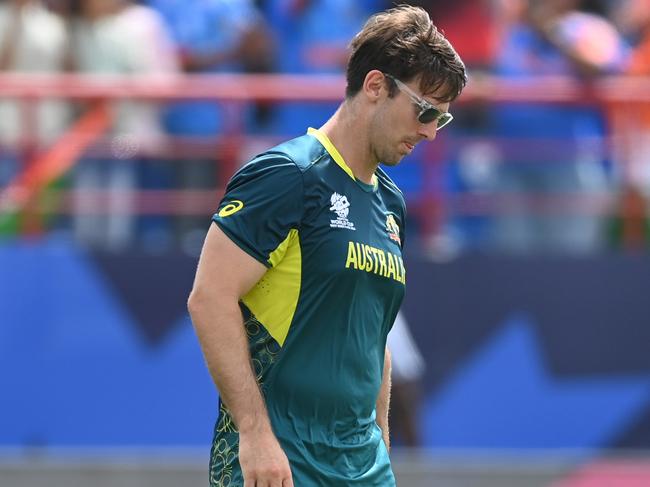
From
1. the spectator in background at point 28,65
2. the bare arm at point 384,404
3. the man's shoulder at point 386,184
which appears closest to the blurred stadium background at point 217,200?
the spectator in background at point 28,65

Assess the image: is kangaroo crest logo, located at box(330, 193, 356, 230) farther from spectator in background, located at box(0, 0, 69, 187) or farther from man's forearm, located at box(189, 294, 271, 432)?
spectator in background, located at box(0, 0, 69, 187)

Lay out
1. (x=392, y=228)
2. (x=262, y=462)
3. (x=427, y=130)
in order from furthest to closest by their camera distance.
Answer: (x=392, y=228) → (x=427, y=130) → (x=262, y=462)

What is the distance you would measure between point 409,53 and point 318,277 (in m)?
0.70

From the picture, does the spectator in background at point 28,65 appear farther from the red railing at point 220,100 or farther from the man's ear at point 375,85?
the man's ear at point 375,85

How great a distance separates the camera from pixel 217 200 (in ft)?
30.5

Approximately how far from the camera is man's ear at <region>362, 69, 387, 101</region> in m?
4.35

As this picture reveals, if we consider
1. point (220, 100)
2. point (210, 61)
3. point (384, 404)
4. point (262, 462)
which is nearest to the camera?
point (262, 462)

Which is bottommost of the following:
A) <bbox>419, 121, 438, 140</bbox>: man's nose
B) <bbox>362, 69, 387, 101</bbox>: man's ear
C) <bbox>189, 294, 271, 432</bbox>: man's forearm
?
<bbox>189, 294, 271, 432</bbox>: man's forearm

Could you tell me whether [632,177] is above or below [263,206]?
below

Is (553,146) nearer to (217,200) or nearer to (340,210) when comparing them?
(217,200)

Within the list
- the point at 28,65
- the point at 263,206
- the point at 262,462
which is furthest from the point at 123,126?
the point at 262,462

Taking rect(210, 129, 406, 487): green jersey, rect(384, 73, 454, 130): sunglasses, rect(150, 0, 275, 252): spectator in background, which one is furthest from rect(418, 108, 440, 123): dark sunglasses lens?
rect(150, 0, 275, 252): spectator in background

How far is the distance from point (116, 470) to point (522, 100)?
3512 mm

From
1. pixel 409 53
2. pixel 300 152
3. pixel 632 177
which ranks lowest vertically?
pixel 632 177
